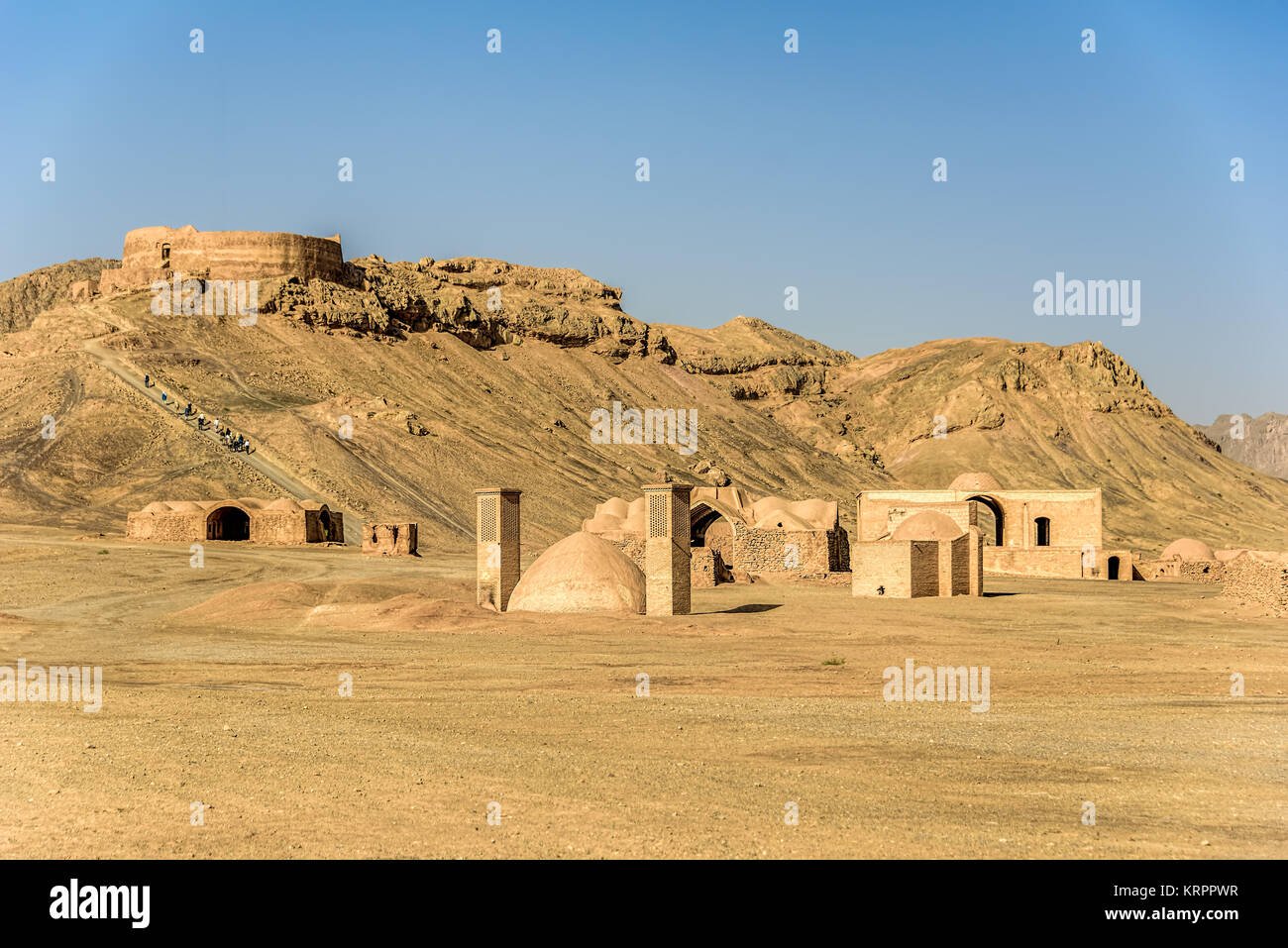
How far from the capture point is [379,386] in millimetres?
62250

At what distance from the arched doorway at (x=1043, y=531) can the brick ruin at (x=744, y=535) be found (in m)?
8.98

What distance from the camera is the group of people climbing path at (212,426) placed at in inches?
2021

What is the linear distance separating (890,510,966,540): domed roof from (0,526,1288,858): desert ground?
7967 mm

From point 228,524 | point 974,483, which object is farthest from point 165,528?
point 974,483

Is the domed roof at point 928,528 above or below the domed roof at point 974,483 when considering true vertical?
below

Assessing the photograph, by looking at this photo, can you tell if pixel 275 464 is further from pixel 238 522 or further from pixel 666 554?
pixel 666 554

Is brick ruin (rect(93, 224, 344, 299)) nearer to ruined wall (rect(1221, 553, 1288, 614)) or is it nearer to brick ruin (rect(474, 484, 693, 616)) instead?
brick ruin (rect(474, 484, 693, 616))

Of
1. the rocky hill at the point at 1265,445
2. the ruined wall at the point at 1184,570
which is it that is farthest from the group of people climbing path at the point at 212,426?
the rocky hill at the point at 1265,445

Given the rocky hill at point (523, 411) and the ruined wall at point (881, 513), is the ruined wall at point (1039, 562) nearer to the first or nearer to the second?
the ruined wall at point (881, 513)

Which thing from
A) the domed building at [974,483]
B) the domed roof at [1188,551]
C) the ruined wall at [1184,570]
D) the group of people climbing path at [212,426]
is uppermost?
the group of people climbing path at [212,426]

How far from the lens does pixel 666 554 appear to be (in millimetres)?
23469

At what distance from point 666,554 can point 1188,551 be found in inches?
1059
